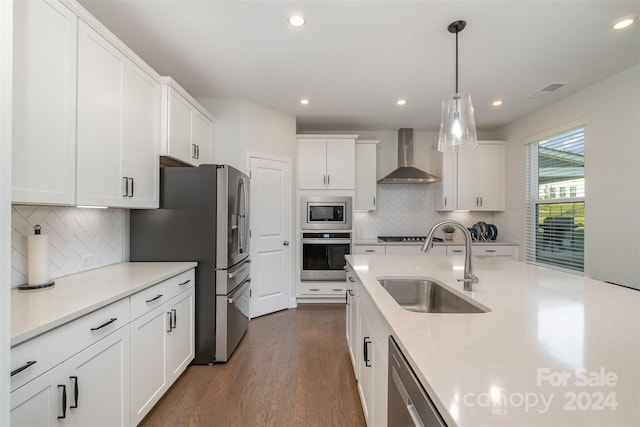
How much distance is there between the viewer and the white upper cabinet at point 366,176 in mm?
4367

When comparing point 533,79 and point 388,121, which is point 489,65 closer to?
point 533,79

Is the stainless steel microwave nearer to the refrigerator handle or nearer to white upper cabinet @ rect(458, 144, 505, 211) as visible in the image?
the refrigerator handle

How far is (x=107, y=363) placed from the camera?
1382 mm

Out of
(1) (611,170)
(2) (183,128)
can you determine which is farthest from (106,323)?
(1) (611,170)

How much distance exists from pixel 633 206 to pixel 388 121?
9.22ft

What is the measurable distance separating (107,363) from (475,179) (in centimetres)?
475

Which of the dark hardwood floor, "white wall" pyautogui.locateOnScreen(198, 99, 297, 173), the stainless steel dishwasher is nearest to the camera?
the stainless steel dishwasher

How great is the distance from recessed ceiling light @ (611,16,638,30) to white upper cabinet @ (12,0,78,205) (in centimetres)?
349

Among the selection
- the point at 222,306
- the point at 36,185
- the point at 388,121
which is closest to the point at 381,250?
the point at 388,121

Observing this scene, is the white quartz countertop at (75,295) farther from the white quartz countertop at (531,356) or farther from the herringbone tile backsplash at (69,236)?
the white quartz countertop at (531,356)

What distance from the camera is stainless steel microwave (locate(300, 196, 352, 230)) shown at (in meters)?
4.09

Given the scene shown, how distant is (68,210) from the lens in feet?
6.13

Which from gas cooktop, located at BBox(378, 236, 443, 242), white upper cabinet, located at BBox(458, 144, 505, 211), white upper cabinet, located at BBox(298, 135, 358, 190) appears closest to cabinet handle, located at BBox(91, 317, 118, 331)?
white upper cabinet, located at BBox(298, 135, 358, 190)

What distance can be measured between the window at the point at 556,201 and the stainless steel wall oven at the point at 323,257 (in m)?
2.56
